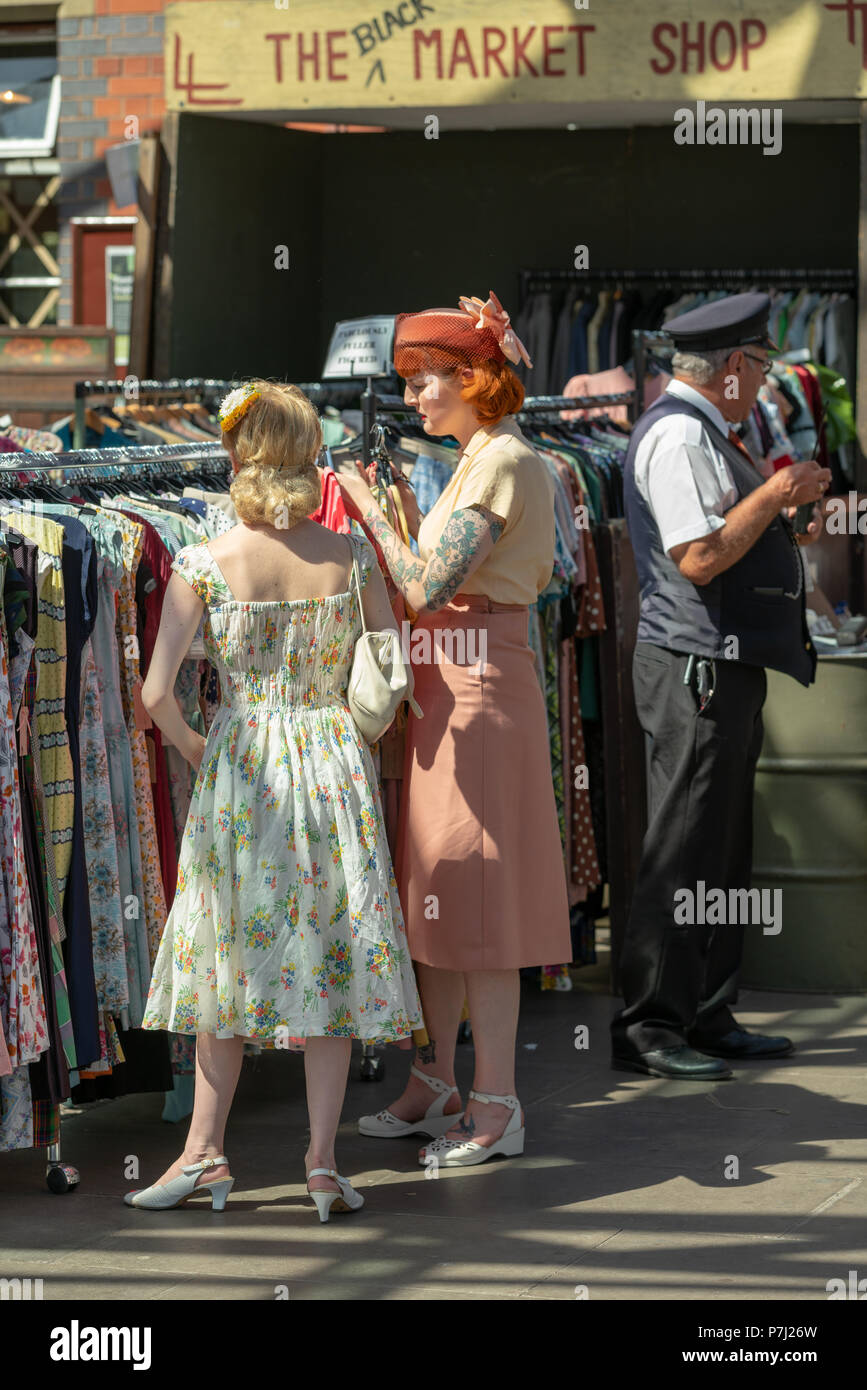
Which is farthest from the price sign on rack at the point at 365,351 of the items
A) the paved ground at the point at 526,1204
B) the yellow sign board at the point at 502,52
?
the yellow sign board at the point at 502,52

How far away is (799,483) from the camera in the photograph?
4.85 metres

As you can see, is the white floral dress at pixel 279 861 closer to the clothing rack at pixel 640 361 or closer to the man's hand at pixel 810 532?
the man's hand at pixel 810 532

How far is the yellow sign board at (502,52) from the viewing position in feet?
22.7

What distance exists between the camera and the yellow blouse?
4.34 metres

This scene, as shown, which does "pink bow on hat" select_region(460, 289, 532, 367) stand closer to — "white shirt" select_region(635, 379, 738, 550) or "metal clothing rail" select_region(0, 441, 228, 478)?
"white shirt" select_region(635, 379, 738, 550)

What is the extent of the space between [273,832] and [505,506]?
36.5 inches

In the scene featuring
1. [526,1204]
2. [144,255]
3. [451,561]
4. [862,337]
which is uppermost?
[144,255]

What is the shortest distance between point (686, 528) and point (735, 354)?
1.64ft

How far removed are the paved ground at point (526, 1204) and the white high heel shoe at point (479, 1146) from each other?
0.18ft

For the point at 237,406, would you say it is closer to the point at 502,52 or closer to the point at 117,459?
the point at 117,459

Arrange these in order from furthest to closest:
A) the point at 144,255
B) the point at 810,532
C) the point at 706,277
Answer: the point at 706,277, the point at 144,255, the point at 810,532

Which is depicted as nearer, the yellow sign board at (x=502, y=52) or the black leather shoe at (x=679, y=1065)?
the black leather shoe at (x=679, y=1065)

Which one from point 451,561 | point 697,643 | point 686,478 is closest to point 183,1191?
point 451,561
